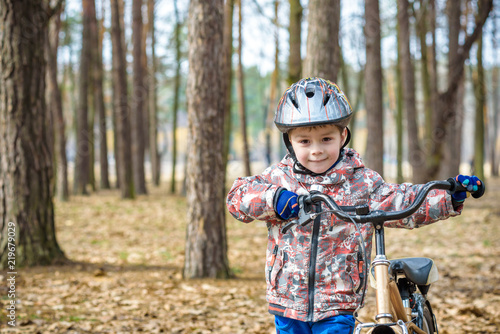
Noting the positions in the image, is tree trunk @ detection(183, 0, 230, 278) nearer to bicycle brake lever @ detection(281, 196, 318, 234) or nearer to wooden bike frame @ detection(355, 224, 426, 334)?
bicycle brake lever @ detection(281, 196, 318, 234)

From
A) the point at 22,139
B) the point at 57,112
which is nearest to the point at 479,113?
the point at 57,112

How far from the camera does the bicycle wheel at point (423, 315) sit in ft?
9.15

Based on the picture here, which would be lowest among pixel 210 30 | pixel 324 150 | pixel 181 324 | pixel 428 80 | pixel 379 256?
pixel 181 324

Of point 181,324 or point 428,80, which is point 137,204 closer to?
point 428,80

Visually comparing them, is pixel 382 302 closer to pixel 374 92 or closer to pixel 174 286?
pixel 174 286

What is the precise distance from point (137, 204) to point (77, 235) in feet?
17.8

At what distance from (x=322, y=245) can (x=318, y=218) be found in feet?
0.45

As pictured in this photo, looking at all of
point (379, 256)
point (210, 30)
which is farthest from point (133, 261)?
point (379, 256)

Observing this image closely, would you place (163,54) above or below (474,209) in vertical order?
above

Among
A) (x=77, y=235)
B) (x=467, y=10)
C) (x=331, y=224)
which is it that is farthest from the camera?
(x=467, y=10)

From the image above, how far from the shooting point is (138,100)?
19.9 m

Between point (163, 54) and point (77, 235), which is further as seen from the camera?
point (163, 54)

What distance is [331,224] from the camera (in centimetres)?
254

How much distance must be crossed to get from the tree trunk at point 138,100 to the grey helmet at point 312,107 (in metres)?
16.7
